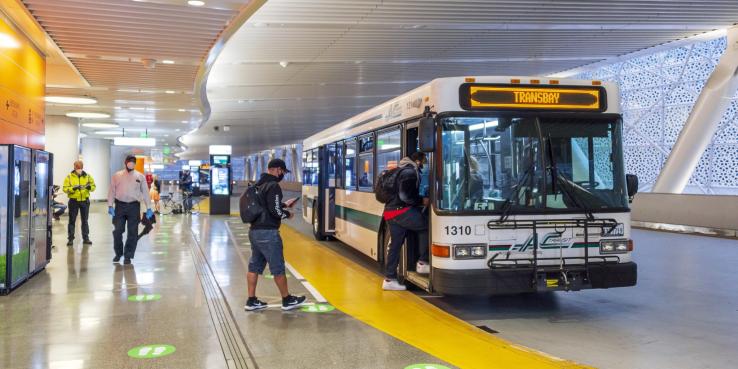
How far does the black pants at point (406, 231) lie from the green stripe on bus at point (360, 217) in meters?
1.02

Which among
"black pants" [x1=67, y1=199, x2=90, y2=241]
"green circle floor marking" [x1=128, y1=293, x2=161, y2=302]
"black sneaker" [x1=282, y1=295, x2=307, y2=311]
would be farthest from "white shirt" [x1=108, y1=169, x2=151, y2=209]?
"black sneaker" [x1=282, y1=295, x2=307, y2=311]

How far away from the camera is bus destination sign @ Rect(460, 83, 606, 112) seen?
668 cm

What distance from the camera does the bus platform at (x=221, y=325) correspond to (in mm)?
5062

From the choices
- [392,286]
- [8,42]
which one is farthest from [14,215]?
[392,286]

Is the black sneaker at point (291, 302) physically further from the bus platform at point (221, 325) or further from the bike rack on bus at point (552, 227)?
the bike rack on bus at point (552, 227)

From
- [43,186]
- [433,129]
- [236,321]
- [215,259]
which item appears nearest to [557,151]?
[433,129]

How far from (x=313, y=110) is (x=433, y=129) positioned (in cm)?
2380

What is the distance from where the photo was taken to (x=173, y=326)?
6.16 meters

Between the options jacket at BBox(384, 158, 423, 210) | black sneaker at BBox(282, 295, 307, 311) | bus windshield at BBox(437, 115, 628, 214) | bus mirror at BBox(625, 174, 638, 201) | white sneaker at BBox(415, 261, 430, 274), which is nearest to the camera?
bus windshield at BBox(437, 115, 628, 214)

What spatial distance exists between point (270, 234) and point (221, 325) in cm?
109

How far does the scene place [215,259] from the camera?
11.0 m

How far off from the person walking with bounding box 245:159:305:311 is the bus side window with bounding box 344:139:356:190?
431cm

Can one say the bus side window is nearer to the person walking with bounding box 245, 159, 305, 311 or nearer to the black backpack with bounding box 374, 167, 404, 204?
the black backpack with bounding box 374, 167, 404, 204

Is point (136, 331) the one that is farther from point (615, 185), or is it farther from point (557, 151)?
point (615, 185)
